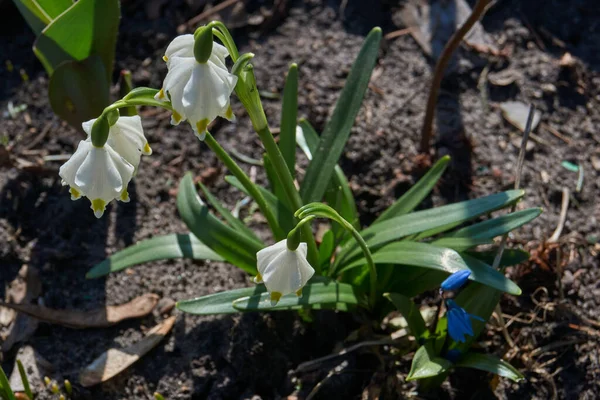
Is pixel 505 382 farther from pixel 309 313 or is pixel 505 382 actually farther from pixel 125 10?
pixel 125 10

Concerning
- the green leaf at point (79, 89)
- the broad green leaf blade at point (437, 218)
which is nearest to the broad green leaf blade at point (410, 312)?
the broad green leaf blade at point (437, 218)

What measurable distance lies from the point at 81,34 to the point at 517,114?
6.41ft

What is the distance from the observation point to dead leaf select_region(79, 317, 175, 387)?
8.15 feet

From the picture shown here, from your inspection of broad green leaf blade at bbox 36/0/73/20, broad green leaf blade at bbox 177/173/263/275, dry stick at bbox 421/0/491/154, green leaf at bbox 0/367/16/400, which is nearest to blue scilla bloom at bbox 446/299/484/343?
broad green leaf blade at bbox 177/173/263/275

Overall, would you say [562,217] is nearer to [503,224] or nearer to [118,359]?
[503,224]

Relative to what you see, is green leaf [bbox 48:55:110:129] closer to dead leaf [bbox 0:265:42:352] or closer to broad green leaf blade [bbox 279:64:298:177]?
dead leaf [bbox 0:265:42:352]

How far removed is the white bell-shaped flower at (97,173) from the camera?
1.59 meters

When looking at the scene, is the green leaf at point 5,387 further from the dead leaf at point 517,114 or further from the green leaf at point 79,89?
the dead leaf at point 517,114

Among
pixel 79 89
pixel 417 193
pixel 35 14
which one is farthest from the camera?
pixel 79 89

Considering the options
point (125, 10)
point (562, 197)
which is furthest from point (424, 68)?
point (125, 10)

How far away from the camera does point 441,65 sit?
2764 mm

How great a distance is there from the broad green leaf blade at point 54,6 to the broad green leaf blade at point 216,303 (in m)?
1.22

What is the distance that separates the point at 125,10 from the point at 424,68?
1.61 m

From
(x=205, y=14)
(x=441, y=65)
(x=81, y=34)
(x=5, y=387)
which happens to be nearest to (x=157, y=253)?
(x=5, y=387)
